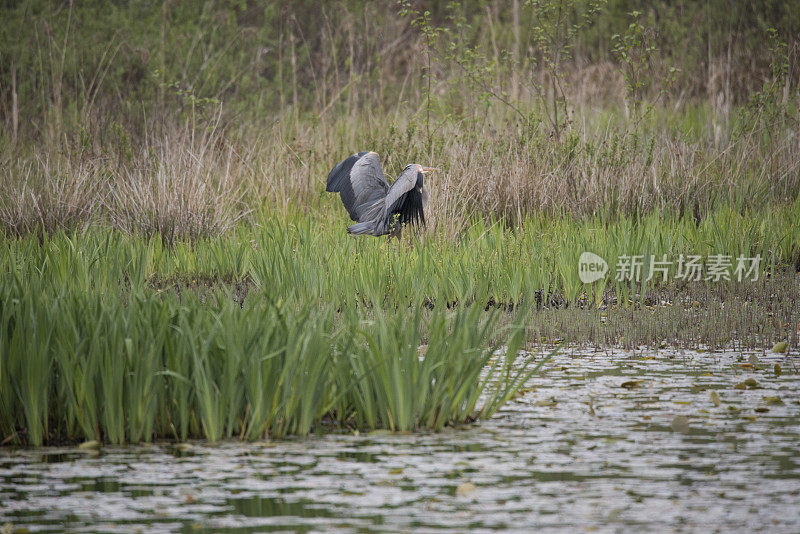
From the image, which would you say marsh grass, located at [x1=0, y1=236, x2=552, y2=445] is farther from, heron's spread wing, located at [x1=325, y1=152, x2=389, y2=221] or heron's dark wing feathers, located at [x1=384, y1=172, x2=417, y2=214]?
heron's spread wing, located at [x1=325, y1=152, x2=389, y2=221]

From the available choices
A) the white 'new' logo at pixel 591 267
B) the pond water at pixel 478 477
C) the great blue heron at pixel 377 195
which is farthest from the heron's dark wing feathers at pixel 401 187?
the pond water at pixel 478 477

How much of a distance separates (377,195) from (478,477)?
16.2ft

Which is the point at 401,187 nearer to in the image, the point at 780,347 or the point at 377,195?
the point at 377,195

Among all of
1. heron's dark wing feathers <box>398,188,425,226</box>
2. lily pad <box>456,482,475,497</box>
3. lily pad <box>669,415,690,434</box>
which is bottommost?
lily pad <box>456,482,475,497</box>

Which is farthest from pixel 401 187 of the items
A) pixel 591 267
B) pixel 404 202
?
pixel 591 267

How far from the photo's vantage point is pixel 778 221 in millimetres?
8883

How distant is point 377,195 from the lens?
8.24 metres

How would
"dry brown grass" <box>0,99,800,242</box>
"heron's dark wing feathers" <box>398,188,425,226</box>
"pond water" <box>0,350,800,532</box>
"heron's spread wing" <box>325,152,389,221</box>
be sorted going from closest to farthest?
"pond water" <box>0,350,800,532</box> → "heron's dark wing feathers" <box>398,188,425,226</box> → "heron's spread wing" <box>325,152,389,221</box> → "dry brown grass" <box>0,99,800,242</box>

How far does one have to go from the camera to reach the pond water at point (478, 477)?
3053 mm

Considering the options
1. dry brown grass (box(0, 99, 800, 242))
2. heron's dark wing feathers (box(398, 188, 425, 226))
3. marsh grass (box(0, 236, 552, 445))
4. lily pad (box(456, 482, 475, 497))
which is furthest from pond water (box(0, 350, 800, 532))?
dry brown grass (box(0, 99, 800, 242))

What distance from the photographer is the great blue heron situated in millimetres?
7602

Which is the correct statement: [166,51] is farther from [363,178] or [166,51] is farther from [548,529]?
[548,529]

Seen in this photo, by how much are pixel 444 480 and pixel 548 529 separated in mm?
544

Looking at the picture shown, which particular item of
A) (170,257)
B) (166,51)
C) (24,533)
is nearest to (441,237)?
(170,257)
